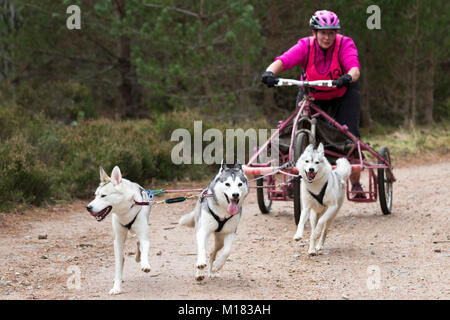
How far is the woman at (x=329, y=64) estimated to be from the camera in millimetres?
7477

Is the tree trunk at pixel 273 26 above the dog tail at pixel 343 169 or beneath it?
above

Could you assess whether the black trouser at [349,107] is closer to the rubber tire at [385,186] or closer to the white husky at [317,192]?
the rubber tire at [385,186]

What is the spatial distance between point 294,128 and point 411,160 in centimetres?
769

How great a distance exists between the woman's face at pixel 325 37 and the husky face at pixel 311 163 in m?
1.75

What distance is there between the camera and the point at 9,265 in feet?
20.6

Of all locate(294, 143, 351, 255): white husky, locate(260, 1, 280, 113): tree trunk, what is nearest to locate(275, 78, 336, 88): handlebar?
locate(294, 143, 351, 255): white husky

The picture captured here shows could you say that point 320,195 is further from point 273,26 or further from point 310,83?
point 273,26

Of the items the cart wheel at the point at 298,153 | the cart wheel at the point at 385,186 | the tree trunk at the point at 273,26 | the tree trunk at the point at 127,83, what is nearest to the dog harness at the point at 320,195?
the cart wheel at the point at 298,153

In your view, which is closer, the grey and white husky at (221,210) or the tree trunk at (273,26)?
the grey and white husky at (221,210)

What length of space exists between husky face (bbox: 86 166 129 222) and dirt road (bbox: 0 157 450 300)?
685 millimetres

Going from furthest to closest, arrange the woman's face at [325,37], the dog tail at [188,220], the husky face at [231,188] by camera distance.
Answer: the woman's face at [325,37] → the dog tail at [188,220] → the husky face at [231,188]

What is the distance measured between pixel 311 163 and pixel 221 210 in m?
1.31

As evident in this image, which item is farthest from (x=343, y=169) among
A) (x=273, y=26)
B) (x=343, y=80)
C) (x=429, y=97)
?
(x=429, y=97)

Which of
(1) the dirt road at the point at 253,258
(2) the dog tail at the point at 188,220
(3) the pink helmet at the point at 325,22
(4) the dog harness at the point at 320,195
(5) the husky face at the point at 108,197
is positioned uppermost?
(3) the pink helmet at the point at 325,22
